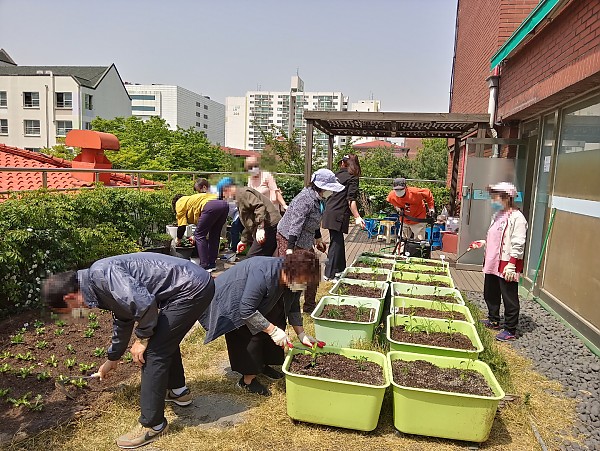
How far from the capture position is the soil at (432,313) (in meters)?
4.25

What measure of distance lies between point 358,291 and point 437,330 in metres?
1.14

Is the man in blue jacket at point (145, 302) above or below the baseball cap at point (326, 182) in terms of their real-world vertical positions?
below

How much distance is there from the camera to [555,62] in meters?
5.21

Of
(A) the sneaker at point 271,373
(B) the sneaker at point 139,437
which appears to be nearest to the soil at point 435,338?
(A) the sneaker at point 271,373

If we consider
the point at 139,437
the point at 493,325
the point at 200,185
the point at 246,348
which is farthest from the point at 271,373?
the point at 200,185

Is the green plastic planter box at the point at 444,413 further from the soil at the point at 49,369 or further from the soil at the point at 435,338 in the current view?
the soil at the point at 49,369

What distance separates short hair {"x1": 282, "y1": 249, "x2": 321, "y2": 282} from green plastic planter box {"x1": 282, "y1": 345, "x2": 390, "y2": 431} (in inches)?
23.8

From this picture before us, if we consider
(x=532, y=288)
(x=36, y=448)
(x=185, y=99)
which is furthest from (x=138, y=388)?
(x=185, y=99)

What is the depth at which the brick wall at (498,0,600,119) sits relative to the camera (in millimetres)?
4246

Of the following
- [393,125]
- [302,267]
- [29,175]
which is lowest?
[302,267]

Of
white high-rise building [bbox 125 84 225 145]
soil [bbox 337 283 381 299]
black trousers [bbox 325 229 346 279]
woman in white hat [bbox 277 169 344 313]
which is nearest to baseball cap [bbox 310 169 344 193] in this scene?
woman in white hat [bbox 277 169 344 313]

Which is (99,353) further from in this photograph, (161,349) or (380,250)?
(380,250)

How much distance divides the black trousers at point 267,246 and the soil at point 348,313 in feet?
3.86

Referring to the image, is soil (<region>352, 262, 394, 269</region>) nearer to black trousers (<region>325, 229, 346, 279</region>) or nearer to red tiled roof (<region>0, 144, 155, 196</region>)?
black trousers (<region>325, 229, 346, 279</region>)
